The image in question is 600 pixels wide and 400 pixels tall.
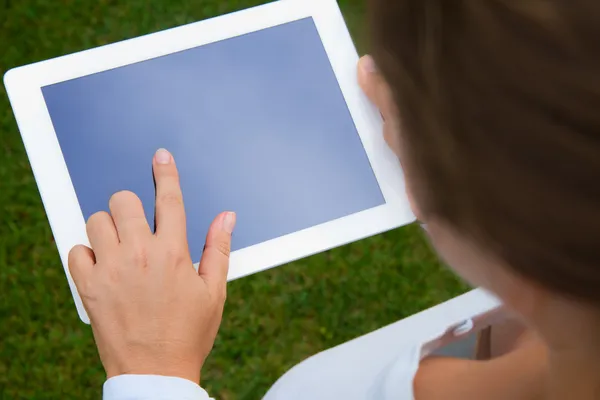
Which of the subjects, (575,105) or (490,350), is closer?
(575,105)

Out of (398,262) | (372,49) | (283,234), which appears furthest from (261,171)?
(398,262)

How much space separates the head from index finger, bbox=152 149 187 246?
0.37 meters

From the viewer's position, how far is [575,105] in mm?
284

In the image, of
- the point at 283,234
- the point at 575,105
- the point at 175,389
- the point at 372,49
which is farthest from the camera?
the point at 283,234


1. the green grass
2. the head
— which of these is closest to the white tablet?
the head

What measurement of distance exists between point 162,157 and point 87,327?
0.68 meters

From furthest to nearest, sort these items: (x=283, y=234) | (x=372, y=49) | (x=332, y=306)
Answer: (x=332, y=306), (x=283, y=234), (x=372, y=49)

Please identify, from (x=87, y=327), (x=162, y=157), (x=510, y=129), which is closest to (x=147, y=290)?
(x=162, y=157)

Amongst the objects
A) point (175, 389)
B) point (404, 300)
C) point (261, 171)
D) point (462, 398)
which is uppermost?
point (261, 171)

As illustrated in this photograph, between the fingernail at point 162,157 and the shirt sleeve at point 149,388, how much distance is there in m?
0.25

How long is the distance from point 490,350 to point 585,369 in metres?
0.30

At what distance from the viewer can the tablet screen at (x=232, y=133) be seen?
2.47 feet

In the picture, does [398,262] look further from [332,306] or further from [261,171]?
[261,171]

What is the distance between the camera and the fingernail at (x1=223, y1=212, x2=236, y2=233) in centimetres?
74
